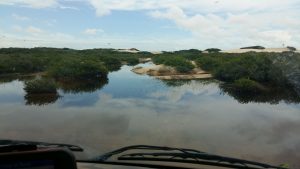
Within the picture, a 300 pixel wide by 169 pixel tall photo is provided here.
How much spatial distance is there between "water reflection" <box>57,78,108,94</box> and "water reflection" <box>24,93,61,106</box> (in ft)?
12.7

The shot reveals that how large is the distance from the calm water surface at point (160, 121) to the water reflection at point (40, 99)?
160mm

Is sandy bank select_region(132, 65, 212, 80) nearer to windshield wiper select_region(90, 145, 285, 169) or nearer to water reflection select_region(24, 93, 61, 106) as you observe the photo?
water reflection select_region(24, 93, 61, 106)

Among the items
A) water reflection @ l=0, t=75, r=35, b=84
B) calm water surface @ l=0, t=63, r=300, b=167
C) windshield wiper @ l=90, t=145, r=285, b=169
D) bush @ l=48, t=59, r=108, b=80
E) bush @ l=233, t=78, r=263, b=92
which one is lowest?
calm water surface @ l=0, t=63, r=300, b=167

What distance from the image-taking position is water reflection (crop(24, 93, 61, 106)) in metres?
34.5

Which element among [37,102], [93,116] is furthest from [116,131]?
[37,102]

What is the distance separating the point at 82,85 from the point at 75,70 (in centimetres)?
506

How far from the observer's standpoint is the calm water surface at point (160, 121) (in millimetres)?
20906

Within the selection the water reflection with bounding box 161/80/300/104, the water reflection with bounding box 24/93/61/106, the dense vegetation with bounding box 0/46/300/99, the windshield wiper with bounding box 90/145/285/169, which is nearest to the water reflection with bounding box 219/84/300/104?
the water reflection with bounding box 161/80/300/104

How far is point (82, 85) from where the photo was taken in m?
48.3

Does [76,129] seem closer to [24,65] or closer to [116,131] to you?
[116,131]

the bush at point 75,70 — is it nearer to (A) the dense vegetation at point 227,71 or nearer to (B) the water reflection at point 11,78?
(A) the dense vegetation at point 227,71

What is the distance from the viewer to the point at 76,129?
77.5 feet

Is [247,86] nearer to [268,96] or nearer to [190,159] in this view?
[268,96]

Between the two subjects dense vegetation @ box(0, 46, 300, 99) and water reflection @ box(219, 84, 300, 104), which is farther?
dense vegetation @ box(0, 46, 300, 99)
